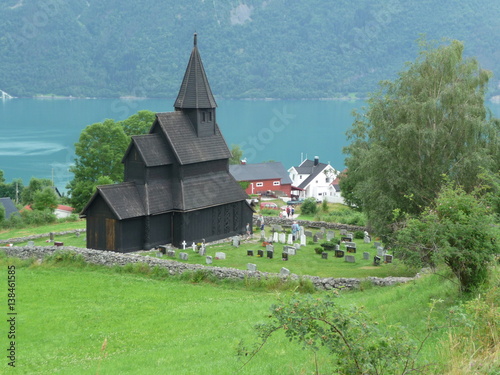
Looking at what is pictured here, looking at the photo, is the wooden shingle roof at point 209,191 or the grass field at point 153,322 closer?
the grass field at point 153,322

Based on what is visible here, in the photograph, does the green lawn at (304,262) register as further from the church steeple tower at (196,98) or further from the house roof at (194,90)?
the house roof at (194,90)

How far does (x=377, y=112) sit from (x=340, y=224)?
12.9 metres

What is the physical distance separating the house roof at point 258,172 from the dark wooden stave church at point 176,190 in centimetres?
4114

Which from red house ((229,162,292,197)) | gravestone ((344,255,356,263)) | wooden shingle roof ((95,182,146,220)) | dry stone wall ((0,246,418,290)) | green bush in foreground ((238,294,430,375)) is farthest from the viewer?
red house ((229,162,292,197))

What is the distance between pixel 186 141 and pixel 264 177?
45328 mm

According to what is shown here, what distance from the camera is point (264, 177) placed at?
257 feet

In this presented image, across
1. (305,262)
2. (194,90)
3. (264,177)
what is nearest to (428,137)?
(305,262)

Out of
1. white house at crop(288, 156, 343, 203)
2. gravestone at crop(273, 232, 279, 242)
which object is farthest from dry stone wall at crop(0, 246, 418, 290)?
white house at crop(288, 156, 343, 203)

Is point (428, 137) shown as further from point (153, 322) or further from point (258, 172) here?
point (258, 172)

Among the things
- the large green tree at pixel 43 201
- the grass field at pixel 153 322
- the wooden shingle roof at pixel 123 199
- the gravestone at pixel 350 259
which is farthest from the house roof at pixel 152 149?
the large green tree at pixel 43 201

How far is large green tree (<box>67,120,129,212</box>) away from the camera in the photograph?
53.2m

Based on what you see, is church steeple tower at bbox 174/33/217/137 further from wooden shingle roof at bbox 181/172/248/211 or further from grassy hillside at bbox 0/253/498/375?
grassy hillside at bbox 0/253/498/375

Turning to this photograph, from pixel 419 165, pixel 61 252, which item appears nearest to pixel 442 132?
pixel 419 165

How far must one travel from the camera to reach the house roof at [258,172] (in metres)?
76.9
